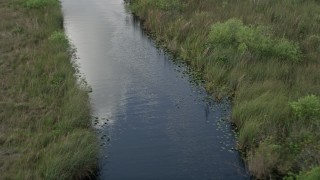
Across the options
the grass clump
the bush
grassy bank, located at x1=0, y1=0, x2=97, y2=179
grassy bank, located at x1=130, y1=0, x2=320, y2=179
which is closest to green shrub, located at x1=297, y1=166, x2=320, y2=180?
grassy bank, located at x1=130, y1=0, x2=320, y2=179

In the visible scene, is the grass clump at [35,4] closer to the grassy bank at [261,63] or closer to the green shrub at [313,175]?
the grassy bank at [261,63]

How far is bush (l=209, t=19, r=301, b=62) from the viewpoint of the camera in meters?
21.5

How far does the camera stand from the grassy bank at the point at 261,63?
14352mm

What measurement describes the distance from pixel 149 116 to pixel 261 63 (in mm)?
6698

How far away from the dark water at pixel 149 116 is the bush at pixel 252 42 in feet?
8.54

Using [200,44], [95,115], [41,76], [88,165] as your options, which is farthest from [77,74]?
[88,165]

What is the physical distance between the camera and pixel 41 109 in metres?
16.9

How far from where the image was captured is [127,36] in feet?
92.8

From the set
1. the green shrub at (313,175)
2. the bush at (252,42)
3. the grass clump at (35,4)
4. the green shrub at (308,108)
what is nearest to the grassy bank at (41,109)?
the grass clump at (35,4)

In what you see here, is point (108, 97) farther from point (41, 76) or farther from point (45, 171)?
point (45, 171)

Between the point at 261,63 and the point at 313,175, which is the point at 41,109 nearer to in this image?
the point at 313,175

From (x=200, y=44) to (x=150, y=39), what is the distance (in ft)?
15.1

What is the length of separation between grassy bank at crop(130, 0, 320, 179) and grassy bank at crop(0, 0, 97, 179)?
235 inches

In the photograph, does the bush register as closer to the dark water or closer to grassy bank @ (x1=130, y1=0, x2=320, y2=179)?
grassy bank @ (x1=130, y1=0, x2=320, y2=179)
